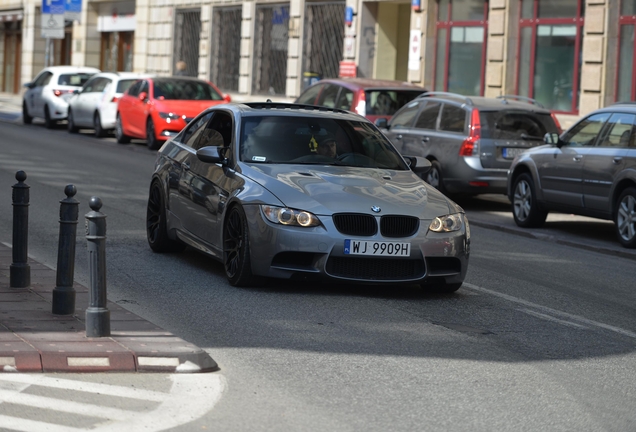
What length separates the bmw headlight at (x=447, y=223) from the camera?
8.82 m

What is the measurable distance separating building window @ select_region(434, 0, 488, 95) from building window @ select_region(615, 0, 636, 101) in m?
4.48

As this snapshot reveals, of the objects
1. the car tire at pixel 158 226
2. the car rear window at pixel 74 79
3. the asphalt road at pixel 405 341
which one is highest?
the car rear window at pixel 74 79

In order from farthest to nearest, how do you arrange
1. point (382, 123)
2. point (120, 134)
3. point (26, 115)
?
point (26, 115), point (120, 134), point (382, 123)

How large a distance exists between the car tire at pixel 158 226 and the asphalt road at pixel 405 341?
12 cm

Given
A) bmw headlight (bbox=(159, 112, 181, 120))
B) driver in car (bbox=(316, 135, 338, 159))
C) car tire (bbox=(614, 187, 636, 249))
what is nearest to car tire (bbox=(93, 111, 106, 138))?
bmw headlight (bbox=(159, 112, 181, 120))

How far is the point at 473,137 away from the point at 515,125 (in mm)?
729

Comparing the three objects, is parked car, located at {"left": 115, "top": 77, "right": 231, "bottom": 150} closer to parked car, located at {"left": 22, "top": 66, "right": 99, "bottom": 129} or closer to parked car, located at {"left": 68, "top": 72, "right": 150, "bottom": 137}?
parked car, located at {"left": 68, "top": 72, "right": 150, "bottom": 137}

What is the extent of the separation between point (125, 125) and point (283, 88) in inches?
378

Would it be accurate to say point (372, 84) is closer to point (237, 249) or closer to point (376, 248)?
point (237, 249)

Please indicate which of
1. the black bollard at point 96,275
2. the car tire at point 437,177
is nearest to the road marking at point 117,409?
the black bollard at point 96,275

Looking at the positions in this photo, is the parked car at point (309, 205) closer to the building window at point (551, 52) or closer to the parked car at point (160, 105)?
the parked car at point (160, 105)

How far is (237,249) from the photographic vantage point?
8930 millimetres

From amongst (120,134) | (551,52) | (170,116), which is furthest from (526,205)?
(120,134)

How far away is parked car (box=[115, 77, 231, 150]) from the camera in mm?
25703
